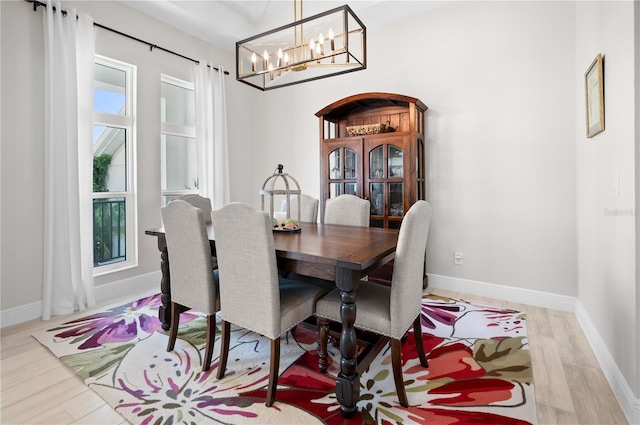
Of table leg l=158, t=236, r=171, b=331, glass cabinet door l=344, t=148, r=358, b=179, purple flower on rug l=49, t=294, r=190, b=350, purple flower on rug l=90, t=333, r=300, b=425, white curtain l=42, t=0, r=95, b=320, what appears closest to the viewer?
purple flower on rug l=90, t=333, r=300, b=425

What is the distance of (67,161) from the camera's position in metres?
2.90

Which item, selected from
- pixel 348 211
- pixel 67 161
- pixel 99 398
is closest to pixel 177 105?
pixel 67 161

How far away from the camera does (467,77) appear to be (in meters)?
3.34

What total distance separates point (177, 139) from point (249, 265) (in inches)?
117

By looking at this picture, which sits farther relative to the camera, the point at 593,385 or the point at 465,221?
the point at 465,221

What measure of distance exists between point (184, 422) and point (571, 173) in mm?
3405

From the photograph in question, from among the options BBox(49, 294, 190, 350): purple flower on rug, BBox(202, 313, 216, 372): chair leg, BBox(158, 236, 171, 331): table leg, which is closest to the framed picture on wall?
BBox(202, 313, 216, 372): chair leg

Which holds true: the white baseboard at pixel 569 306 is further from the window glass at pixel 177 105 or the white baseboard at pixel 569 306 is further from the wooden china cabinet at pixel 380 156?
the window glass at pixel 177 105

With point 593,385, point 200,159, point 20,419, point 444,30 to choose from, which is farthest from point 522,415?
point 200,159

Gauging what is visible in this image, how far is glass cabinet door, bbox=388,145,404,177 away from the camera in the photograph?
134 inches

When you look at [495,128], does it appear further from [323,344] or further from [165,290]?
[165,290]

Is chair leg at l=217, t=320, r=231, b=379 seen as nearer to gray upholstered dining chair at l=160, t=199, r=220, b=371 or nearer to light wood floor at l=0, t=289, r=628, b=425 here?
gray upholstered dining chair at l=160, t=199, r=220, b=371

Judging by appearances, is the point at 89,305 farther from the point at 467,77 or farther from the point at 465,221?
the point at 467,77

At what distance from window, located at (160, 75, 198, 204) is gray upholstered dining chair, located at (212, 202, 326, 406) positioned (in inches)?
98.9
